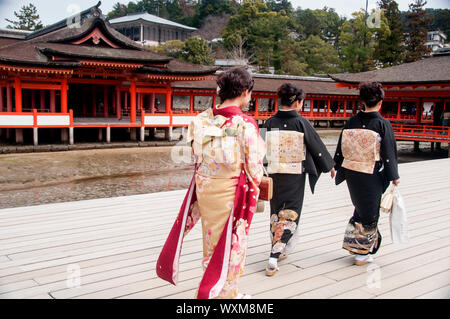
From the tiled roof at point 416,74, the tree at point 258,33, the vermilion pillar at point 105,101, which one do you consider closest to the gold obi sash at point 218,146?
the tiled roof at point 416,74

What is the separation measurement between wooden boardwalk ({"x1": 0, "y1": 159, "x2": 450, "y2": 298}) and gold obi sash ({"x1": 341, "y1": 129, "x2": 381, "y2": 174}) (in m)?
0.81

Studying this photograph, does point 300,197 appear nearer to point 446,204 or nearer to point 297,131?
point 297,131

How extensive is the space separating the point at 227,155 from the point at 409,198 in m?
4.31

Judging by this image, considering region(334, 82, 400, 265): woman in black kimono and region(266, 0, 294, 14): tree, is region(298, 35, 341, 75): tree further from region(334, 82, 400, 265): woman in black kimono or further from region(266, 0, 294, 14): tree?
region(334, 82, 400, 265): woman in black kimono

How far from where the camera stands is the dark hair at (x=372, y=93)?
3.35 meters

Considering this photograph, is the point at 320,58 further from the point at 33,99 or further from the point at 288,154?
→ the point at 288,154

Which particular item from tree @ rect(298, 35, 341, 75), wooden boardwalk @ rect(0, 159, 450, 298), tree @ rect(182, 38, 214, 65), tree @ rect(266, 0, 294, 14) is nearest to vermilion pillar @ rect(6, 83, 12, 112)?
wooden boardwalk @ rect(0, 159, 450, 298)

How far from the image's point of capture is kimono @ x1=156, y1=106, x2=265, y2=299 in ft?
7.80

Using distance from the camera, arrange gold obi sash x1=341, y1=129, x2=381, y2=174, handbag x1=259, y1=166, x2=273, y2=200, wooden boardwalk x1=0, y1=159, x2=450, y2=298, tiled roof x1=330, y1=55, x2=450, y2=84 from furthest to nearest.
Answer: tiled roof x1=330, y1=55, x2=450, y2=84 → gold obi sash x1=341, y1=129, x2=381, y2=174 → wooden boardwalk x1=0, y1=159, x2=450, y2=298 → handbag x1=259, y1=166, x2=273, y2=200

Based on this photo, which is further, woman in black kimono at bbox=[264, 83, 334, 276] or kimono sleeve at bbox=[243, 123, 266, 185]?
woman in black kimono at bbox=[264, 83, 334, 276]

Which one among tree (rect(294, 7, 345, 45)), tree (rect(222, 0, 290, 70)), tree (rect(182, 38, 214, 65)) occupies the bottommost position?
tree (rect(182, 38, 214, 65))

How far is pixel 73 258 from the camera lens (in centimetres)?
335
